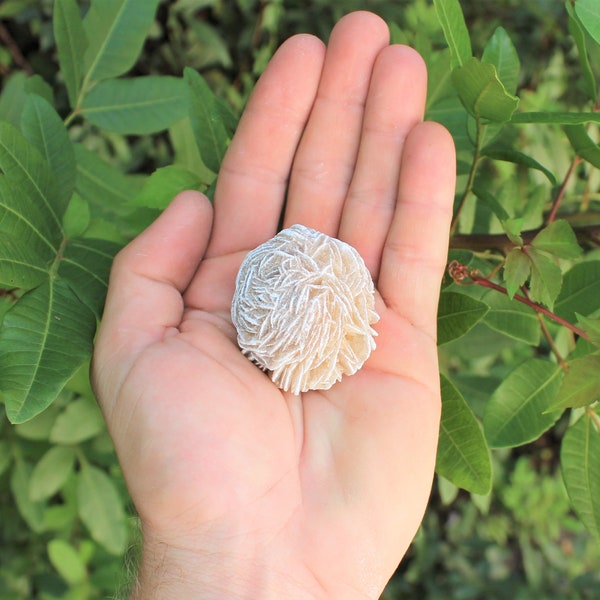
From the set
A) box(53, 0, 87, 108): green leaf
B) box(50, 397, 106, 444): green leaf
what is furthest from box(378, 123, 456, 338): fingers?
box(50, 397, 106, 444): green leaf

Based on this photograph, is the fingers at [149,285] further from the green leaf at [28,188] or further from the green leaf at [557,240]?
the green leaf at [557,240]

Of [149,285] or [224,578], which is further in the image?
[149,285]

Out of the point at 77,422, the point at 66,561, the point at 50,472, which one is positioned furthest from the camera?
the point at 66,561

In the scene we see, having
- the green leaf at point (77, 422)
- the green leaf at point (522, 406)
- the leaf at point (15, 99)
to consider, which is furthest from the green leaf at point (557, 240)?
the leaf at point (15, 99)

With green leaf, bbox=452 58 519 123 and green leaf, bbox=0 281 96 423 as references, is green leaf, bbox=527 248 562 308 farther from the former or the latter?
green leaf, bbox=0 281 96 423

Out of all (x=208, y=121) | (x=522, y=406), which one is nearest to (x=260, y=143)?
(x=208, y=121)

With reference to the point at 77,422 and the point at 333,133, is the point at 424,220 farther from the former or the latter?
the point at 77,422

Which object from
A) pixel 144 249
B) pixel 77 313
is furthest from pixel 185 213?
pixel 77 313
